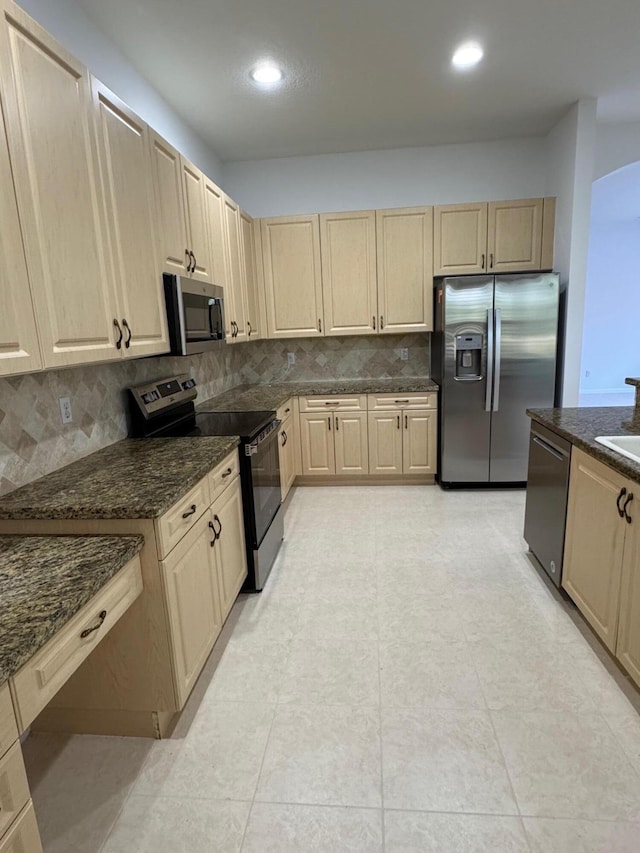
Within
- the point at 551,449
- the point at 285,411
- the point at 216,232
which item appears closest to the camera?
the point at 551,449

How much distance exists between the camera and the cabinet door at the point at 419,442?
3.91m

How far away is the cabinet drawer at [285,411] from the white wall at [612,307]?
6.21 m

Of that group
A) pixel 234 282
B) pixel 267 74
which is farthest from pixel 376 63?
pixel 234 282

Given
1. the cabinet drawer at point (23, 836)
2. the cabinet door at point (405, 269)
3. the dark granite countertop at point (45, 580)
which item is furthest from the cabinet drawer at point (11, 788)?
the cabinet door at point (405, 269)

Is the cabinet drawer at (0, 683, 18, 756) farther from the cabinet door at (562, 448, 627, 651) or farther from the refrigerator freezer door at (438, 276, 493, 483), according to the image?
the refrigerator freezer door at (438, 276, 493, 483)

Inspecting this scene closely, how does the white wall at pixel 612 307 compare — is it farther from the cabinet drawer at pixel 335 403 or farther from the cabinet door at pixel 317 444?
the cabinet door at pixel 317 444

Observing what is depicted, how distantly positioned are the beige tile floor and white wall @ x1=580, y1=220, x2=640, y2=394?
6.79 meters

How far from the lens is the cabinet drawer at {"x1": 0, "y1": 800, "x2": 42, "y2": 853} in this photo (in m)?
0.84

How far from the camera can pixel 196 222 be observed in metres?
2.64

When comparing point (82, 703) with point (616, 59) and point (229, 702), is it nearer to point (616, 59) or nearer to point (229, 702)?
point (229, 702)

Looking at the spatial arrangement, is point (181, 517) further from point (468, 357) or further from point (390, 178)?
point (390, 178)

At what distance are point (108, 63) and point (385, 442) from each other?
10.0 ft

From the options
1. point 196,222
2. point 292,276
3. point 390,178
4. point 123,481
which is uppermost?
point 390,178

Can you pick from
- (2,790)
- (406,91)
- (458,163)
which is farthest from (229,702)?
(458,163)
